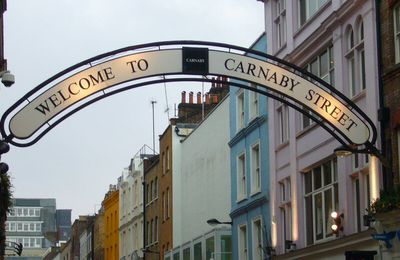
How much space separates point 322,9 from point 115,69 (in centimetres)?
1180

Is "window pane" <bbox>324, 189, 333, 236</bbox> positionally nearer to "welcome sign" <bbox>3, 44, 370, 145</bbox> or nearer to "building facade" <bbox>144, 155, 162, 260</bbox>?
"welcome sign" <bbox>3, 44, 370, 145</bbox>

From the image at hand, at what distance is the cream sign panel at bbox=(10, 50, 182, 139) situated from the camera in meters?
18.0

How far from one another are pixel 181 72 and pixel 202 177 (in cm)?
2808

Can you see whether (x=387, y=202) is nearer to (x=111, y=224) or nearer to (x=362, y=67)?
(x=362, y=67)

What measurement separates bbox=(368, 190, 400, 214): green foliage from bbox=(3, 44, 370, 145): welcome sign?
230 cm

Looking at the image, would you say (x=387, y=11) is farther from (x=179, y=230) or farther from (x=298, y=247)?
(x=179, y=230)

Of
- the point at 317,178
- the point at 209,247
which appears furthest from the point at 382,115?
the point at 209,247

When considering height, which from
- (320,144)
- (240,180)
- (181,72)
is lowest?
(181,72)

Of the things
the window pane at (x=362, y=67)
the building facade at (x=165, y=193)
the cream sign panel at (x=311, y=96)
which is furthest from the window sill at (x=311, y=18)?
the building facade at (x=165, y=193)

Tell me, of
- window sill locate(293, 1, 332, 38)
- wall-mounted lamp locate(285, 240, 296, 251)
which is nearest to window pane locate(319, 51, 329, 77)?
window sill locate(293, 1, 332, 38)

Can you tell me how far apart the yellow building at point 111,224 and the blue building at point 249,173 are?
1392 inches

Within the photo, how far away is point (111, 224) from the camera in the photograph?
7588cm

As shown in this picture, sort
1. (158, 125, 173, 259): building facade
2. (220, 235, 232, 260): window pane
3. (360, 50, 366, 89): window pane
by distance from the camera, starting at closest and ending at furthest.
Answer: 1. (360, 50, 366, 89): window pane
2. (220, 235, 232, 260): window pane
3. (158, 125, 173, 259): building facade

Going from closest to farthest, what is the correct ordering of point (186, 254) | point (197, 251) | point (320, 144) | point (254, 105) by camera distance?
point (320, 144) → point (254, 105) → point (197, 251) → point (186, 254)
